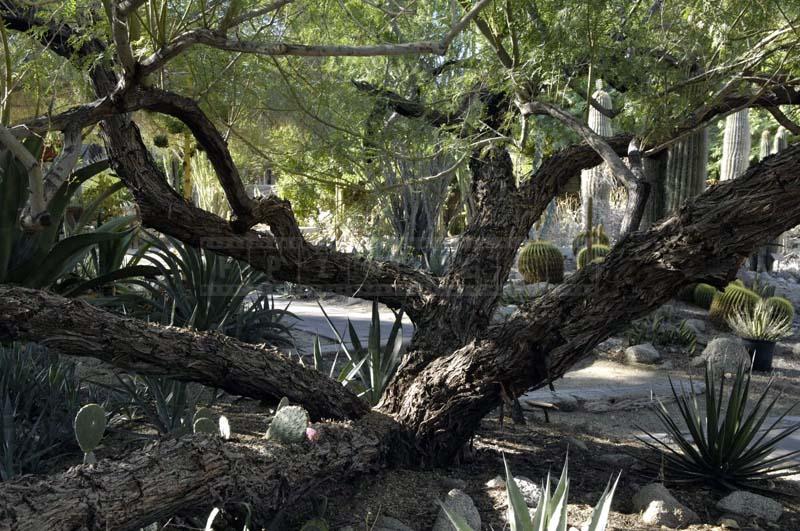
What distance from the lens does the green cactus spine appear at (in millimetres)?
2730

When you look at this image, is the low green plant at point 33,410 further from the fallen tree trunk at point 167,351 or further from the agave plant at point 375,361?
the agave plant at point 375,361

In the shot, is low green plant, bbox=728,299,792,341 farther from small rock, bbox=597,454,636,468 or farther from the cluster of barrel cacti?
the cluster of barrel cacti

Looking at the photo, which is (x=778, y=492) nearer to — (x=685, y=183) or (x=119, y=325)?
(x=119, y=325)

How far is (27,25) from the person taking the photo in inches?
193

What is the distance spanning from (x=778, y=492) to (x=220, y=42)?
127 inches

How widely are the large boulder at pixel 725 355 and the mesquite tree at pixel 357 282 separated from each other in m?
3.48

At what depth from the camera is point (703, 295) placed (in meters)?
11.2

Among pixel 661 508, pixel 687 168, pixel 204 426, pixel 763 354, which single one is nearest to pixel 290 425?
pixel 204 426

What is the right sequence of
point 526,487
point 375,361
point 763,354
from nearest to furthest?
point 526,487, point 375,361, point 763,354

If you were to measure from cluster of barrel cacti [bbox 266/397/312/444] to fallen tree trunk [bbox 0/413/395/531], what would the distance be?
1.7 inches

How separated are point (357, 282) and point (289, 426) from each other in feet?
4.29

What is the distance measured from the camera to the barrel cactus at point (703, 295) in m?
Answer: 11.1

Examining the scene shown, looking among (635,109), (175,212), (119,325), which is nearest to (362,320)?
(635,109)

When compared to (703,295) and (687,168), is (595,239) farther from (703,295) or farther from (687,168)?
(687,168)
